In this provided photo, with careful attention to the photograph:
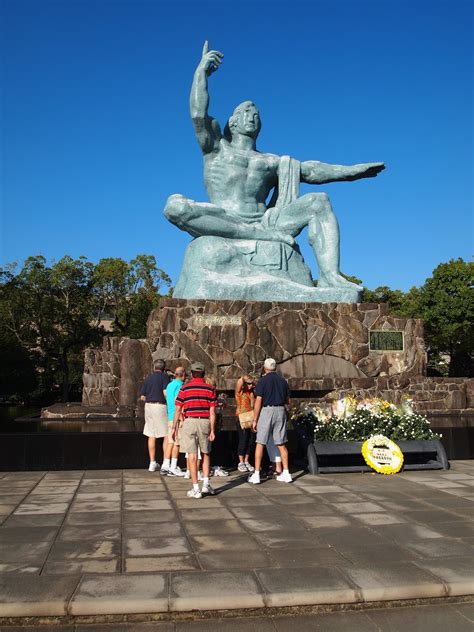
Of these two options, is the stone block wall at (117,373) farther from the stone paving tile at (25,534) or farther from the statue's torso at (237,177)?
the stone paving tile at (25,534)

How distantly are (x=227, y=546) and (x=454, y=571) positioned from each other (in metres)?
1.48

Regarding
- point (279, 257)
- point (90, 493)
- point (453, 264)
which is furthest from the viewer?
point (453, 264)

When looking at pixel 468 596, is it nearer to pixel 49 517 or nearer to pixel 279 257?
pixel 49 517

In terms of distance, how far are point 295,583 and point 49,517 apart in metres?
2.41

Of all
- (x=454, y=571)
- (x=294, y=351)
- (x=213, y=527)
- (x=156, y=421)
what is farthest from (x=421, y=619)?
(x=294, y=351)

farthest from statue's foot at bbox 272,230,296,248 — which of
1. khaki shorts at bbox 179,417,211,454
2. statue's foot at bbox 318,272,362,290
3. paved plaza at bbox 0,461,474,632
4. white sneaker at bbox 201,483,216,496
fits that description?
white sneaker at bbox 201,483,216,496

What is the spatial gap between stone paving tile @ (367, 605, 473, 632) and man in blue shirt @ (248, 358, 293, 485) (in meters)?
3.45

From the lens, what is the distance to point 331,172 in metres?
14.7

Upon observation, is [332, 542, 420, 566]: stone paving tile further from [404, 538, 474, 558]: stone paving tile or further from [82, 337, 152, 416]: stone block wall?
[82, 337, 152, 416]: stone block wall

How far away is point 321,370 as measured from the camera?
507 inches

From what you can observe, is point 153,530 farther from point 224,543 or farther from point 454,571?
point 454,571

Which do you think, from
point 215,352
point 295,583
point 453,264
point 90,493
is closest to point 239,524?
point 295,583

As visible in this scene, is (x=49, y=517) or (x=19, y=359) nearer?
(x=49, y=517)

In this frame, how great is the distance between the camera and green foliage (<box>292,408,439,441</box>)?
24.9ft
